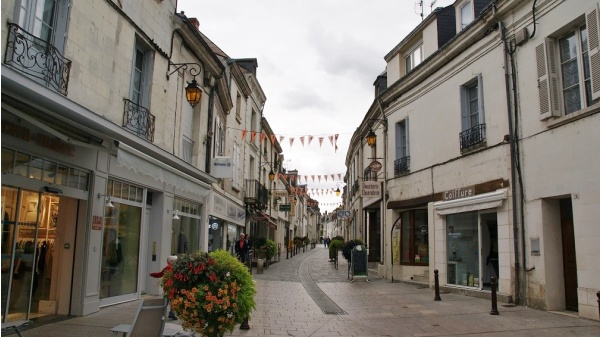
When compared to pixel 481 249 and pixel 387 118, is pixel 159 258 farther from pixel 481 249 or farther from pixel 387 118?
pixel 387 118

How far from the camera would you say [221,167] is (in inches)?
587

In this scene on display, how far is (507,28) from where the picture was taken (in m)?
11.0

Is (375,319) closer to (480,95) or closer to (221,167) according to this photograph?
(480,95)

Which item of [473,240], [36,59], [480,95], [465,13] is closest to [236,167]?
[473,240]

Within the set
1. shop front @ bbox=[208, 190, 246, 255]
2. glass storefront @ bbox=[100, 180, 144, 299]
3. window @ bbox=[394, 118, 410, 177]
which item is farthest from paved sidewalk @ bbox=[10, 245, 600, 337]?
window @ bbox=[394, 118, 410, 177]

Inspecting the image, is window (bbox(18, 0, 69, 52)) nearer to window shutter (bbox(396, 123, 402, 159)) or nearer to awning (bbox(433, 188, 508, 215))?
awning (bbox(433, 188, 508, 215))

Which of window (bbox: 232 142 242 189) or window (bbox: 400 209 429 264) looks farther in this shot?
window (bbox: 232 142 242 189)

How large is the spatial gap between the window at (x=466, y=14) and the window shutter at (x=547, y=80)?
12.3 feet

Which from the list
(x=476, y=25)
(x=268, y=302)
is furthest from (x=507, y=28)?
(x=268, y=302)

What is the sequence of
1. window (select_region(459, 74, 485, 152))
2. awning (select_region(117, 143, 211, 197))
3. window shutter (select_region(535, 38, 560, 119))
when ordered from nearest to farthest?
awning (select_region(117, 143, 211, 197)), window shutter (select_region(535, 38, 560, 119)), window (select_region(459, 74, 485, 152))

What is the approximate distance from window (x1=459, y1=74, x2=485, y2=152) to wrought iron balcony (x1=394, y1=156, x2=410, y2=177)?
3.47 metres

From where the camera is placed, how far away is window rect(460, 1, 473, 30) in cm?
1321

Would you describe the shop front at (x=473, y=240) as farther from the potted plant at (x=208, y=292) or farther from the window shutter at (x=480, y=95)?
the potted plant at (x=208, y=292)

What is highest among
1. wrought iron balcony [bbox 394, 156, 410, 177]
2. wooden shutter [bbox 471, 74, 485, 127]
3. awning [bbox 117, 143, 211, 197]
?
wooden shutter [bbox 471, 74, 485, 127]
